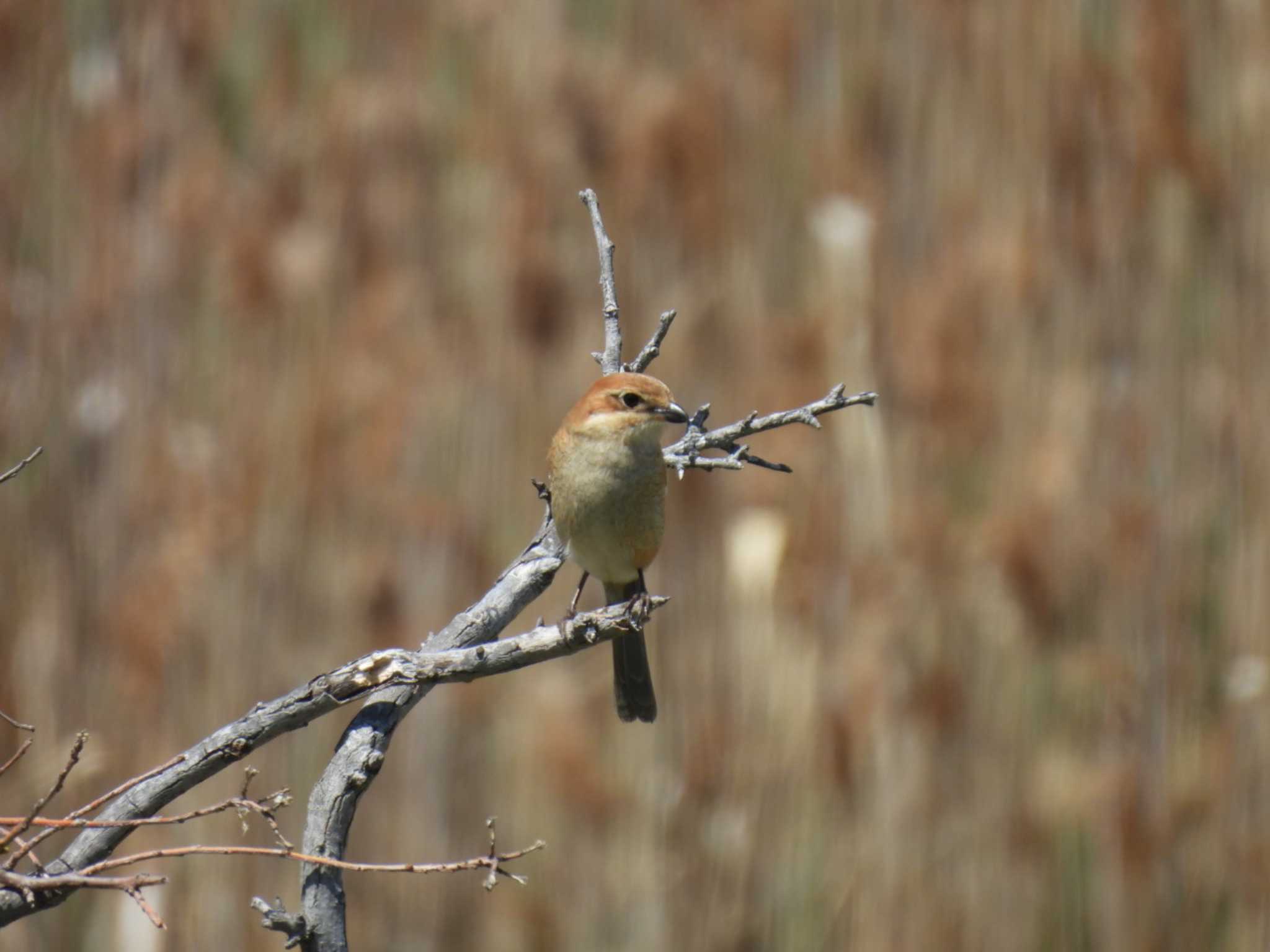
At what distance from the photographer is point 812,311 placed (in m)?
4.18

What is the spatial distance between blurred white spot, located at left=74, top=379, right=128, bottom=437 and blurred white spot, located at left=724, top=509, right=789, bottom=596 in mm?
2015

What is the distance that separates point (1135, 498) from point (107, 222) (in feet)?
11.2

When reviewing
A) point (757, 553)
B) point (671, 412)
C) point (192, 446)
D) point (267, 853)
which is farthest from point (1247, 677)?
point (267, 853)

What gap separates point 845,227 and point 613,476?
1769mm

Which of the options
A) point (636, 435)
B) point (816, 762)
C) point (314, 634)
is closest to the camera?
point (636, 435)

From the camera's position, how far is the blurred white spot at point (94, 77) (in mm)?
4398

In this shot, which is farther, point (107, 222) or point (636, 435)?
point (107, 222)

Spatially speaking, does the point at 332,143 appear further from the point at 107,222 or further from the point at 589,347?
the point at 589,347

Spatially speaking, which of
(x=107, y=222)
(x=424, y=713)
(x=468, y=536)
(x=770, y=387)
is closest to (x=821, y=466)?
(x=770, y=387)

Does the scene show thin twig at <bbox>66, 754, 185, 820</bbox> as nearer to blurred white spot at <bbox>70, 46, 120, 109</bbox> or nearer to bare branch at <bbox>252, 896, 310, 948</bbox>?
bare branch at <bbox>252, 896, 310, 948</bbox>

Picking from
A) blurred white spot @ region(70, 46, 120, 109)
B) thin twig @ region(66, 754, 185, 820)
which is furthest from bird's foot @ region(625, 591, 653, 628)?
blurred white spot @ region(70, 46, 120, 109)

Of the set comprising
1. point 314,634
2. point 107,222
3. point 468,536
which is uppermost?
point 107,222

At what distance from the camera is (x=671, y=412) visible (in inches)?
105

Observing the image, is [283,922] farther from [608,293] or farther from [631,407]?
[631,407]
